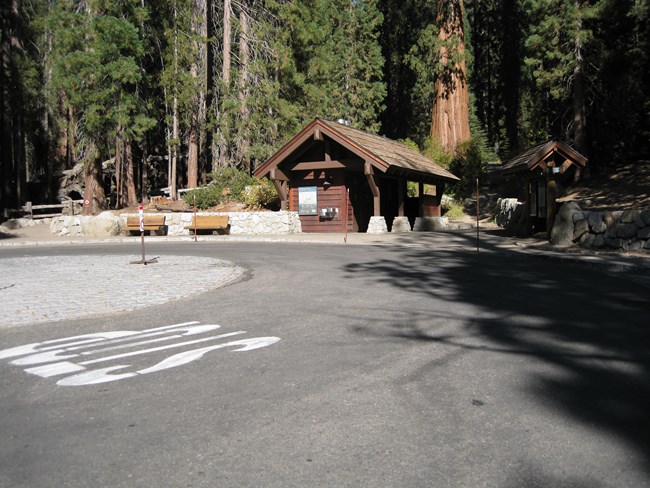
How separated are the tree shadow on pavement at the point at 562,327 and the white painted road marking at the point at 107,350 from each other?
1.80 meters

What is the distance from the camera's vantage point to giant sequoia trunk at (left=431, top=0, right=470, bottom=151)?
122 ft

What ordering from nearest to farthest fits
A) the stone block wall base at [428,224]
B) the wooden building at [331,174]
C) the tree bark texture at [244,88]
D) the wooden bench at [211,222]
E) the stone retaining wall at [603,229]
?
the stone retaining wall at [603,229], the wooden building at [331,174], the wooden bench at [211,222], the stone block wall base at [428,224], the tree bark texture at [244,88]

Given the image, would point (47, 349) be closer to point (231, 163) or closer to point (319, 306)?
point (319, 306)

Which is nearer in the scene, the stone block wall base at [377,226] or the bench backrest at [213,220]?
the stone block wall base at [377,226]

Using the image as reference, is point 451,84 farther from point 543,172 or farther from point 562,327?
point 562,327

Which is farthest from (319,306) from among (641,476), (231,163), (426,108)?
(426,108)

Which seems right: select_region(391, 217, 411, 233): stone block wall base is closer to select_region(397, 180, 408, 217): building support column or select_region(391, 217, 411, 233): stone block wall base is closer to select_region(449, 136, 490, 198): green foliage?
select_region(397, 180, 408, 217): building support column

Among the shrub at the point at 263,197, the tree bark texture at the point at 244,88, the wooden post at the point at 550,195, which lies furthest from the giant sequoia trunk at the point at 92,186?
the wooden post at the point at 550,195

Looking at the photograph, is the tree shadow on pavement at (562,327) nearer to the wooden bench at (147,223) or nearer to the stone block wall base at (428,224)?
the stone block wall base at (428,224)

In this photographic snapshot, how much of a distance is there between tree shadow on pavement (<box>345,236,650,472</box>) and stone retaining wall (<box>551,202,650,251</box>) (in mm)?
3465

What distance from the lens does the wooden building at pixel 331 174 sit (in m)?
25.1

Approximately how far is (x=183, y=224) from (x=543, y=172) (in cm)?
1680

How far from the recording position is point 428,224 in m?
27.4

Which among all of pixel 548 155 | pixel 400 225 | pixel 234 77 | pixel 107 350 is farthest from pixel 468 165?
pixel 107 350
